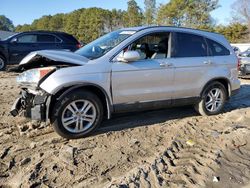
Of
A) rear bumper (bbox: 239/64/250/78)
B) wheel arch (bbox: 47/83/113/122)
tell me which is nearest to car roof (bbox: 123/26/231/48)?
wheel arch (bbox: 47/83/113/122)

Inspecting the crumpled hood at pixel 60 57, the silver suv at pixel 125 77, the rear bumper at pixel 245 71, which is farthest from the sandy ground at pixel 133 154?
the rear bumper at pixel 245 71

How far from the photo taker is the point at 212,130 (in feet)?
20.2

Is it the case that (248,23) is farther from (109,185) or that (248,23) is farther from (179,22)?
(109,185)

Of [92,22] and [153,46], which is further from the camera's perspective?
[92,22]

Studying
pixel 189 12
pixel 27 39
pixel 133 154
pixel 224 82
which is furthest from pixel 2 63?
pixel 189 12

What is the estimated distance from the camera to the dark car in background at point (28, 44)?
14312 millimetres

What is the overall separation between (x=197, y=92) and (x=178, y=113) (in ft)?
2.38

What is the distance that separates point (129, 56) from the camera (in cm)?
560

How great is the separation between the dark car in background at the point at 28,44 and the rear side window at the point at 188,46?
26.8 ft

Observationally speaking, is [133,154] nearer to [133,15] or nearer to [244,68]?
[244,68]

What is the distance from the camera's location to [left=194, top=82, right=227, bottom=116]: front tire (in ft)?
23.0

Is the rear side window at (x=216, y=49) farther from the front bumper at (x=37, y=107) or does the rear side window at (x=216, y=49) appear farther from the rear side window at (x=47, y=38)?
the rear side window at (x=47, y=38)

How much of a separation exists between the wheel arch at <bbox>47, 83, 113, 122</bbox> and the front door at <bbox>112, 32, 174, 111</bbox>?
155mm

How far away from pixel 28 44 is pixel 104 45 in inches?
369
